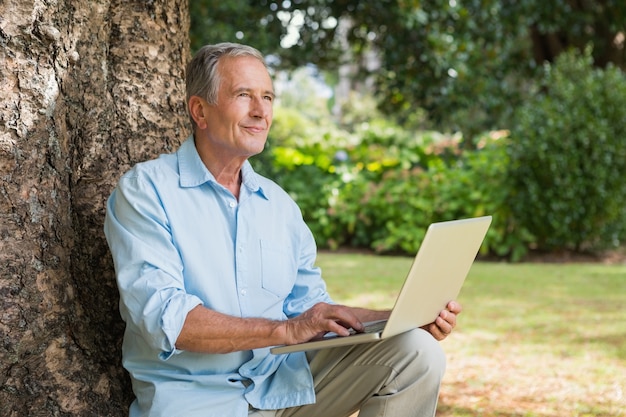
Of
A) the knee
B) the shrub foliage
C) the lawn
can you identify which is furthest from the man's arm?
the shrub foliage

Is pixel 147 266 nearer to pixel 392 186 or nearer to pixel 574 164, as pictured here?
pixel 574 164

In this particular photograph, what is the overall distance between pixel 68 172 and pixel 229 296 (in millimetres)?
691

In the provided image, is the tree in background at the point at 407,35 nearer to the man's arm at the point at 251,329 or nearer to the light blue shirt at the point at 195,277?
the light blue shirt at the point at 195,277

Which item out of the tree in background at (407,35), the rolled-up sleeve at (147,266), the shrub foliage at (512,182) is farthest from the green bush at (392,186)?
the rolled-up sleeve at (147,266)

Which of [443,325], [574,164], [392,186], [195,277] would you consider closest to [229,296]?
[195,277]

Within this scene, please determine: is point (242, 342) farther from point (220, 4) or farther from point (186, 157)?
point (220, 4)

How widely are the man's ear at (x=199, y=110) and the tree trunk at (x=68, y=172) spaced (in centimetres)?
37

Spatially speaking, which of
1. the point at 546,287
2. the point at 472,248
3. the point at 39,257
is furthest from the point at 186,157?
the point at 546,287

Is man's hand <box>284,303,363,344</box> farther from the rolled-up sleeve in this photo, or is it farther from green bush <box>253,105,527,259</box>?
green bush <box>253,105,527,259</box>

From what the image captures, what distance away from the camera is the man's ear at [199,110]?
253cm

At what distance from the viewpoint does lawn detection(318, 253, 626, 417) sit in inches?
167

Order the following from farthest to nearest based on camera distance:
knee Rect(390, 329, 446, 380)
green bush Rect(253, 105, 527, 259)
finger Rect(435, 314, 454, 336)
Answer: green bush Rect(253, 105, 527, 259)
finger Rect(435, 314, 454, 336)
knee Rect(390, 329, 446, 380)

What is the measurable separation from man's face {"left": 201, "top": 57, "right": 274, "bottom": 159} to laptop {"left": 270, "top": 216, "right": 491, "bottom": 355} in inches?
25.0

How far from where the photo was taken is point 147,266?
2188mm
